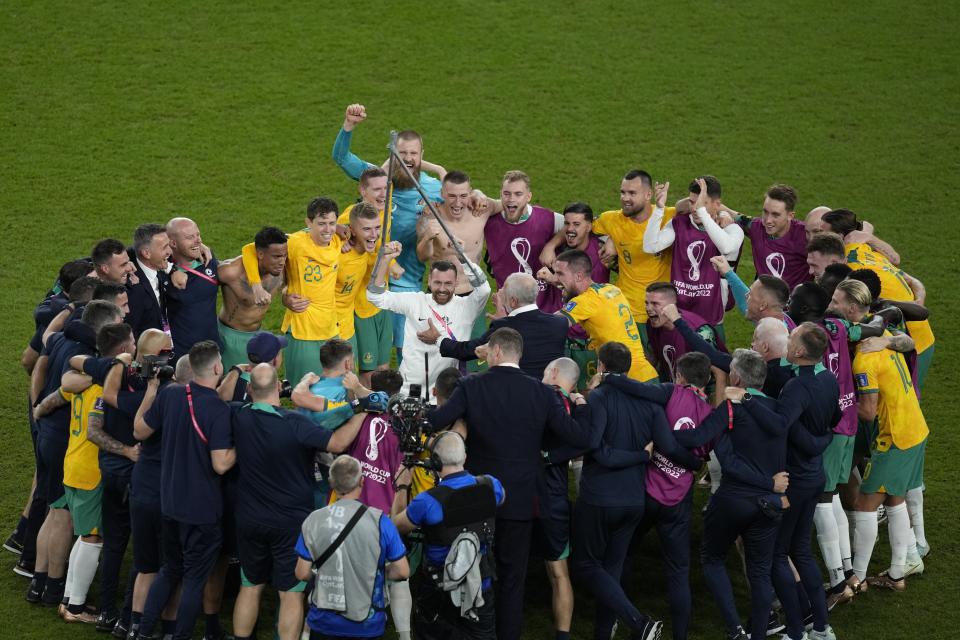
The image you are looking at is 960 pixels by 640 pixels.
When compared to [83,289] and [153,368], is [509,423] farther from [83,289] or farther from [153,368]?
[83,289]

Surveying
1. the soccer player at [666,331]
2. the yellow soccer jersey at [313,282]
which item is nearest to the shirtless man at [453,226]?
the yellow soccer jersey at [313,282]

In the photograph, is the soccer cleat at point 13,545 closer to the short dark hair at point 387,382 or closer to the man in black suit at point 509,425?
the short dark hair at point 387,382

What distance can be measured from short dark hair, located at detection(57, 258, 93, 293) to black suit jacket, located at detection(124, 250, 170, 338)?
0.35 metres

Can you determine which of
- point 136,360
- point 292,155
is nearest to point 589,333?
point 136,360

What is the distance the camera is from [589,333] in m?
8.94

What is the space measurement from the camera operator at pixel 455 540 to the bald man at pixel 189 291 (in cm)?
307

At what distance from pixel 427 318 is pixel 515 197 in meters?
1.78

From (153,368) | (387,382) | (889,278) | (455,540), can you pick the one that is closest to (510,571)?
(455,540)

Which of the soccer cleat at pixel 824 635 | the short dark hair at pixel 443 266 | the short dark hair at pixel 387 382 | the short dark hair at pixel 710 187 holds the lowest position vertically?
the soccer cleat at pixel 824 635

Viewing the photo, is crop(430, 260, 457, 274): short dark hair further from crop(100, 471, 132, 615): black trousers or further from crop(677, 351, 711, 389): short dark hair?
crop(100, 471, 132, 615): black trousers

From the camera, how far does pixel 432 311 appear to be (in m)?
8.91

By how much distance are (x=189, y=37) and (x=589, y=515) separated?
39.0 feet

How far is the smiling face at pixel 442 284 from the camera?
8836 mm

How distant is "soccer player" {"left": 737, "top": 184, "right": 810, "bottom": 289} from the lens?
10164 mm
